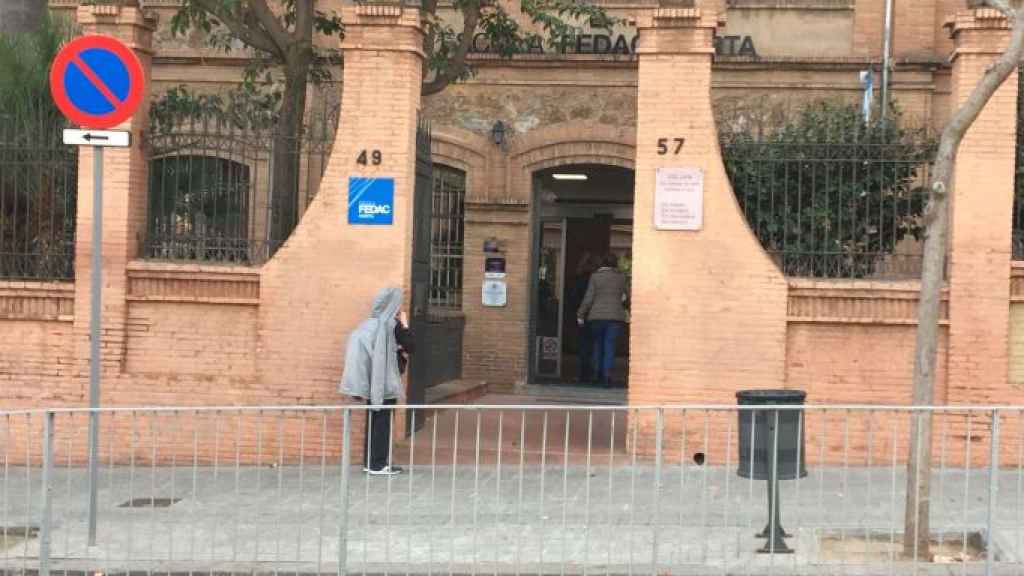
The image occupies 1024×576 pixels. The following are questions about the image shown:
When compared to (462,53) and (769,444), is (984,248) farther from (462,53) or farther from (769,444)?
(462,53)

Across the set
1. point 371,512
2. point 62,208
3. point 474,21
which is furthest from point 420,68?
point 371,512

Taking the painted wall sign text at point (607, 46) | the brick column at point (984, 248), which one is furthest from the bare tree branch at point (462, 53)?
the brick column at point (984, 248)

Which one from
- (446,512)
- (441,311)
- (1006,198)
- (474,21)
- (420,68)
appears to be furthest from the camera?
(441,311)

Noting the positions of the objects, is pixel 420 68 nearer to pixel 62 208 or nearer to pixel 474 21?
pixel 474 21

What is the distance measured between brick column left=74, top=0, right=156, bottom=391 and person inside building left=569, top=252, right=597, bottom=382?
692 centimetres

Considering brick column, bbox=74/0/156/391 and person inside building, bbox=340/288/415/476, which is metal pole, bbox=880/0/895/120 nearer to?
person inside building, bbox=340/288/415/476

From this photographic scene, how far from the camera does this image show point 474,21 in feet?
41.4

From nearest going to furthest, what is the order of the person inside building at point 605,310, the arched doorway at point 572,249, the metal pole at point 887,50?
the metal pole at point 887,50 < the person inside building at point 605,310 < the arched doorway at point 572,249

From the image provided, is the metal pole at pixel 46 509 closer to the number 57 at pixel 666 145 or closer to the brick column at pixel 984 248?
the number 57 at pixel 666 145

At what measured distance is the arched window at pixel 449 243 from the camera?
1616 centimetres

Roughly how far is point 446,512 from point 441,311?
323 inches

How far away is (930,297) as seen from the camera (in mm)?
7578

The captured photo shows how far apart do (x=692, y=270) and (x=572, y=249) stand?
23.0 ft

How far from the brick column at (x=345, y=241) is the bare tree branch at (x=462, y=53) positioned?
1.72 metres
